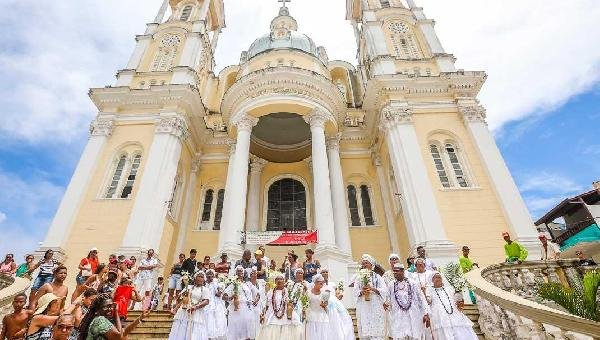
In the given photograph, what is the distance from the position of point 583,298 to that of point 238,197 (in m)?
10.6

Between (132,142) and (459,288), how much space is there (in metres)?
15.0

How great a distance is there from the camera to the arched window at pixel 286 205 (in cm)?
1774

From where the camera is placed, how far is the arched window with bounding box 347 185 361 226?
17.1 metres

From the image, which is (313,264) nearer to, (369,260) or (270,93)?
(369,260)

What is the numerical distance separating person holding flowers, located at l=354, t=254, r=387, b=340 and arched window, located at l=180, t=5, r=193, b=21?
989 inches

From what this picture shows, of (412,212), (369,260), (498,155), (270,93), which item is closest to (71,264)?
(270,93)

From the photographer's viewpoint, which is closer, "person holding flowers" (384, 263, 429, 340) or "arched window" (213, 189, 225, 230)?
"person holding flowers" (384, 263, 429, 340)

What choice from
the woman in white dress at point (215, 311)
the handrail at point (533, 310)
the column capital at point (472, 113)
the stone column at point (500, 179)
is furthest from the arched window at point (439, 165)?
the woman in white dress at point (215, 311)

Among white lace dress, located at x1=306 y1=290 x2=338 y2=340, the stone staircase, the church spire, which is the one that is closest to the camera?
white lace dress, located at x1=306 y1=290 x2=338 y2=340

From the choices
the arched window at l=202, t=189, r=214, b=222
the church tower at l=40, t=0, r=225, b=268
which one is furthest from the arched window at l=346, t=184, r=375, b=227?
the church tower at l=40, t=0, r=225, b=268

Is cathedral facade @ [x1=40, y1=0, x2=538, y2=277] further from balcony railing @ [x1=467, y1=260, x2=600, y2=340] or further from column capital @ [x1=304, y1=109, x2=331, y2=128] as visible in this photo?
balcony railing @ [x1=467, y1=260, x2=600, y2=340]

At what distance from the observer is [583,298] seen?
4918 mm

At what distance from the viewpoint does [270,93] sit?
15.9 metres

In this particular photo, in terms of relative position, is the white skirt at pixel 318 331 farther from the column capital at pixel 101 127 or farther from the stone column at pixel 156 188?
the column capital at pixel 101 127
